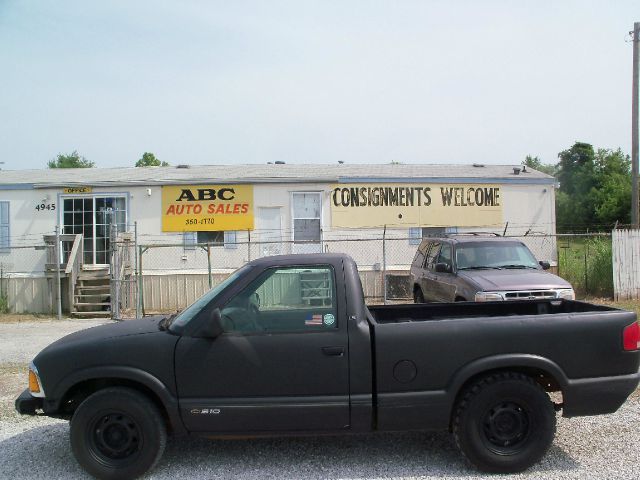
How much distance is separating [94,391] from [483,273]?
6707 millimetres

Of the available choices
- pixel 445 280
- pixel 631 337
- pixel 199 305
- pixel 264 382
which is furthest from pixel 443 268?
pixel 264 382

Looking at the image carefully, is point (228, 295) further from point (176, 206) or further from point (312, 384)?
point (176, 206)

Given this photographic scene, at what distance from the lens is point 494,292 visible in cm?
888

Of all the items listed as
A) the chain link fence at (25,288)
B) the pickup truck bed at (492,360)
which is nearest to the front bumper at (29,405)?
the pickup truck bed at (492,360)

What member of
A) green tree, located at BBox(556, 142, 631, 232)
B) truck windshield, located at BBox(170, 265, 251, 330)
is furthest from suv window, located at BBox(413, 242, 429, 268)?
green tree, located at BBox(556, 142, 631, 232)

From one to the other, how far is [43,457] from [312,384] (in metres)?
2.55

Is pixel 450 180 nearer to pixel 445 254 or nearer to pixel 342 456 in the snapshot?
pixel 445 254

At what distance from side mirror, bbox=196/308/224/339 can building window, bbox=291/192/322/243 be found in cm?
1261

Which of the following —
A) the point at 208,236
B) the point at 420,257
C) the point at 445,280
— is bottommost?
the point at 445,280

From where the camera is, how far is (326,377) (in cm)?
460

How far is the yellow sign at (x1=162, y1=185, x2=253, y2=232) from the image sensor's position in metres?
17.0

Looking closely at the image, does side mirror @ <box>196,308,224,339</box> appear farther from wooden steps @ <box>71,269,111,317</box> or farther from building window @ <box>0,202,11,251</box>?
building window @ <box>0,202,11,251</box>

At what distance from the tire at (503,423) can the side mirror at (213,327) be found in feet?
6.43

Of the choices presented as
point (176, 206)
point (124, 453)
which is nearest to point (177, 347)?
point (124, 453)
